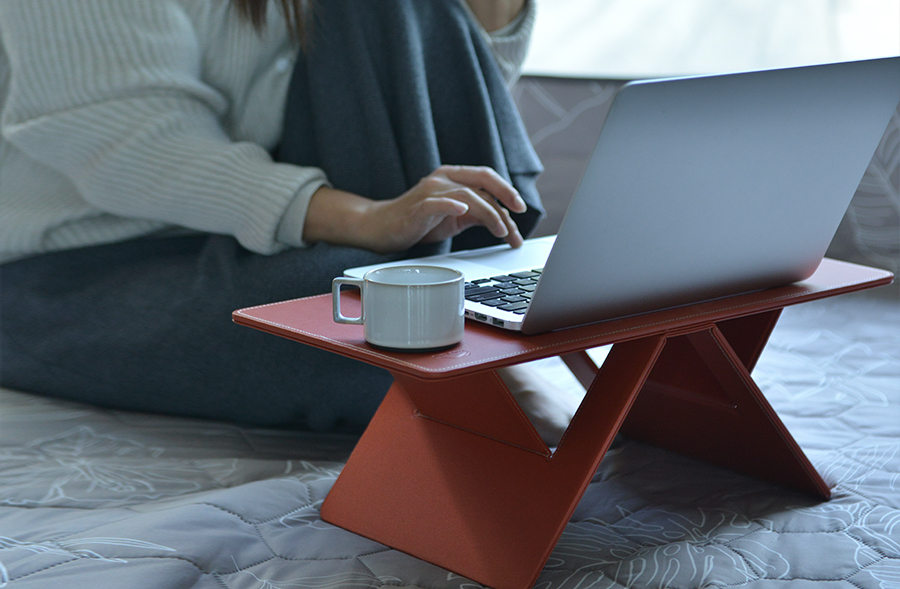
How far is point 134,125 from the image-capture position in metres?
0.98

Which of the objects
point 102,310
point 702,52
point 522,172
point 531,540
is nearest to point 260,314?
point 531,540


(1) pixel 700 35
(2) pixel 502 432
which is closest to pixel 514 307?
(2) pixel 502 432

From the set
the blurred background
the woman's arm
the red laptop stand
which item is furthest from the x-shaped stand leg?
the blurred background

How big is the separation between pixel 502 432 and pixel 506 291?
0.13 m

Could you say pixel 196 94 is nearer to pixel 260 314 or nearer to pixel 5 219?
pixel 5 219

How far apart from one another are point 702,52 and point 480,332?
1.73 m

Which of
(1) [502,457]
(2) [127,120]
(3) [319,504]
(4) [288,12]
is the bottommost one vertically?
(3) [319,504]

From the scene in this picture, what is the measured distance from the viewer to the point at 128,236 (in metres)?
1.07

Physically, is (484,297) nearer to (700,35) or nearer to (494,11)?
(494,11)

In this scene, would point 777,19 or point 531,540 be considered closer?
point 531,540

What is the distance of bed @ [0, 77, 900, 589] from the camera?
0.68 m

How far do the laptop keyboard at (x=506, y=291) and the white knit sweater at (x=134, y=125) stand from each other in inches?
11.8

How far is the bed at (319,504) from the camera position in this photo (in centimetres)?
68

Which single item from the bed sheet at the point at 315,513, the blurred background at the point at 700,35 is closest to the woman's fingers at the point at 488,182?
the bed sheet at the point at 315,513
